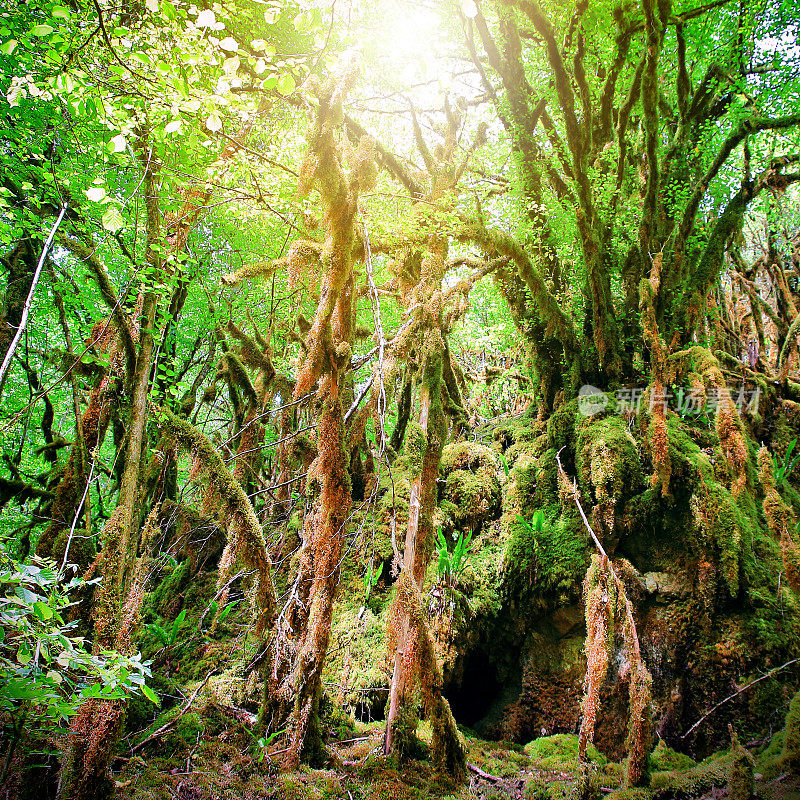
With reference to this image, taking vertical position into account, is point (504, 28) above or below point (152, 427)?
above

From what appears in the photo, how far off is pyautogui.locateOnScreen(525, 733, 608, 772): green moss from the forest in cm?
4

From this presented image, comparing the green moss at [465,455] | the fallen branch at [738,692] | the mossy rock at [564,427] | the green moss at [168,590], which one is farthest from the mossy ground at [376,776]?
the mossy rock at [564,427]

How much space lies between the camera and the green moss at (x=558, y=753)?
12.6 ft

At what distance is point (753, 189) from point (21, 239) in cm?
818

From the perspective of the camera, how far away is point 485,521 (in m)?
6.46

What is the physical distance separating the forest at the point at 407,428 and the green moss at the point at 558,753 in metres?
0.04

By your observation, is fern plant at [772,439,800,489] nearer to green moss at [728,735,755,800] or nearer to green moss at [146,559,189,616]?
green moss at [728,735,755,800]

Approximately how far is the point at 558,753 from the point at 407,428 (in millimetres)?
3499

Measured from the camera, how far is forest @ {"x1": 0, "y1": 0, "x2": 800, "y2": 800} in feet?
9.84

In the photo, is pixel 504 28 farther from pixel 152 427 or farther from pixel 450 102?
pixel 152 427

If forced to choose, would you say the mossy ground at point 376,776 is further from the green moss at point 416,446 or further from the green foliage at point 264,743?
the green moss at point 416,446

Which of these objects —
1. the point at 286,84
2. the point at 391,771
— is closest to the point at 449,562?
the point at 391,771

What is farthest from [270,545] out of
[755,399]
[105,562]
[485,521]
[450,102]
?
[755,399]

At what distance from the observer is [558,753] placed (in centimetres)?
421
